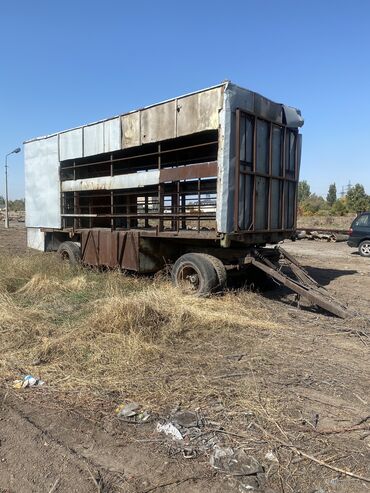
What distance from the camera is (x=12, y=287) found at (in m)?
8.11

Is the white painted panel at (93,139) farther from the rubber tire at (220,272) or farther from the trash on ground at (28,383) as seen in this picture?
the trash on ground at (28,383)

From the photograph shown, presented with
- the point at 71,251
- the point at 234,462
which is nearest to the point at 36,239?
the point at 71,251

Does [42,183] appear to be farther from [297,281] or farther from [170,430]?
[170,430]

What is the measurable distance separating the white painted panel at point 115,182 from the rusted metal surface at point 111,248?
1.03 meters

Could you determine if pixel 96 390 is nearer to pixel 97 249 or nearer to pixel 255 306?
pixel 255 306

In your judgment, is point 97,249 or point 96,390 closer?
point 96,390

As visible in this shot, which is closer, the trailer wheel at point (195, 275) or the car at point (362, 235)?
the trailer wheel at point (195, 275)

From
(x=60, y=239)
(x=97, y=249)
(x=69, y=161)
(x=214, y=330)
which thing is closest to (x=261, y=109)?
(x=214, y=330)

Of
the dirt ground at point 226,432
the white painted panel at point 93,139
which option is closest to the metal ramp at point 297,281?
the dirt ground at point 226,432

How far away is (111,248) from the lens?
970cm

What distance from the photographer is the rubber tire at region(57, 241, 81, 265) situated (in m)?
11.0

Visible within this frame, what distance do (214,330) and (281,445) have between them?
2.74 metres

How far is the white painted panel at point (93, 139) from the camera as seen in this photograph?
9.89 metres

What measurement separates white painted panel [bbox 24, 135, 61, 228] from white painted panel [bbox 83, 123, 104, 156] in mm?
1476
